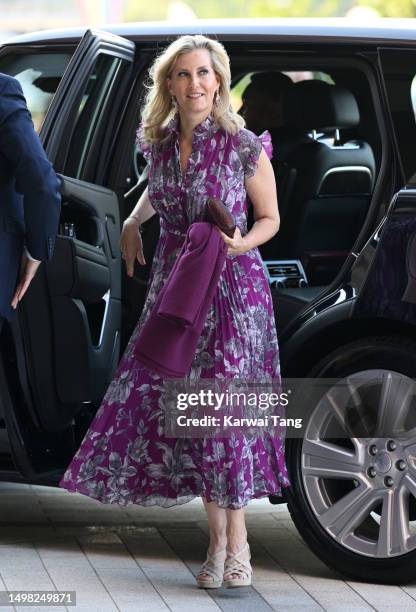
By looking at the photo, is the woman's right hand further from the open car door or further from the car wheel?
the car wheel

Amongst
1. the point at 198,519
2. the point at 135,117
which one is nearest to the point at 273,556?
the point at 198,519

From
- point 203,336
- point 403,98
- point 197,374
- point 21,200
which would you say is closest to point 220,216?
point 203,336

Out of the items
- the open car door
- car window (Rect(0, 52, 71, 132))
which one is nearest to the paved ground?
the open car door

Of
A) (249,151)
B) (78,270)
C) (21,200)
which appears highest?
(249,151)

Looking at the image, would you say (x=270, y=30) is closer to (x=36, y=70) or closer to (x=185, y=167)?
(x=185, y=167)

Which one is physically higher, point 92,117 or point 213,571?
point 92,117

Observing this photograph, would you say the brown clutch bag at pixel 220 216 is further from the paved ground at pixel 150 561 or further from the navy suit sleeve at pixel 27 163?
the paved ground at pixel 150 561

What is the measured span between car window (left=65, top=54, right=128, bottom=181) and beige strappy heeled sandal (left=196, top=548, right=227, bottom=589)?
1.39 metres

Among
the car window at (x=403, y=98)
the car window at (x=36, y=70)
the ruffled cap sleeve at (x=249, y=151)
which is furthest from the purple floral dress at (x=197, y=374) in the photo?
the car window at (x=36, y=70)

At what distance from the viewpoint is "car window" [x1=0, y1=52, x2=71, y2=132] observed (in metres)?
5.55

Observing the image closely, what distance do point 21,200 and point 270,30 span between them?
3.81ft

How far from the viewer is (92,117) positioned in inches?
209

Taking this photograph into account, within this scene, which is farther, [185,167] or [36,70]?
[36,70]

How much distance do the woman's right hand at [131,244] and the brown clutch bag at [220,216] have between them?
1.36ft
